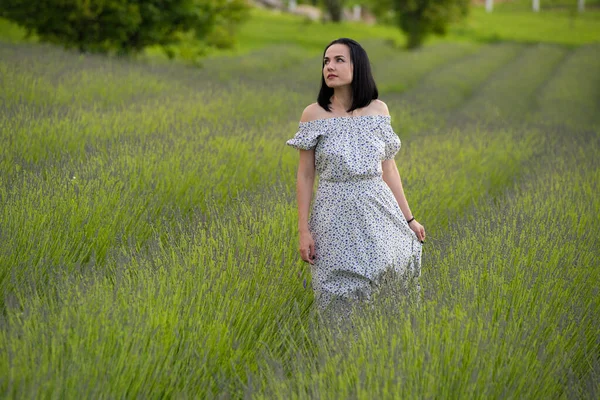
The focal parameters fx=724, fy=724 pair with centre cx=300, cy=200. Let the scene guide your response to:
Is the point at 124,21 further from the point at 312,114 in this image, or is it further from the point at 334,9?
the point at 334,9

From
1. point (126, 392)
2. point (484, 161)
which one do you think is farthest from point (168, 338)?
point (484, 161)

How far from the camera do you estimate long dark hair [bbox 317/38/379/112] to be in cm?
284

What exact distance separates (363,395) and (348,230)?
1.12 metres

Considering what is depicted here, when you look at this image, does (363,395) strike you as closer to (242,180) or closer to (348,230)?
(348,230)

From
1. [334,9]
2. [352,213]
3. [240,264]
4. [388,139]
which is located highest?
[334,9]

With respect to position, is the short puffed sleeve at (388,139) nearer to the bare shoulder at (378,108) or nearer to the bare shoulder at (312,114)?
the bare shoulder at (378,108)

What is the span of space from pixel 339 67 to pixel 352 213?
57cm

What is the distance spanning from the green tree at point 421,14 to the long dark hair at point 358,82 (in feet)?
82.1

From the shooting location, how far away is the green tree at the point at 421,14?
26.8 meters

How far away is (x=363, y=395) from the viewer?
1.74 metres

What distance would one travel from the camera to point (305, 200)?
2.85 metres

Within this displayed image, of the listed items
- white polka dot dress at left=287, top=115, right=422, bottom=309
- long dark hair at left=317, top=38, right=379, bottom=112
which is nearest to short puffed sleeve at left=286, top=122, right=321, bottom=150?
white polka dot dress at left=287, top=115, right=422, bottom=309

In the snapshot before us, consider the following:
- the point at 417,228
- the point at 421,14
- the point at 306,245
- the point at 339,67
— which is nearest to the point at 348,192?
the point at 306,245

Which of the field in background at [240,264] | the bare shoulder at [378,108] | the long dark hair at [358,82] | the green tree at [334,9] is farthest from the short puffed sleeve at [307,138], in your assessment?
the green tree at [334,9]
